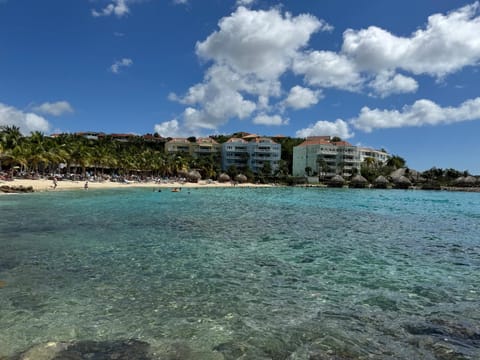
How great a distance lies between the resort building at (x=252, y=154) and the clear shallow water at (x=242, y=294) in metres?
99.7

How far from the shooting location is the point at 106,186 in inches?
2426

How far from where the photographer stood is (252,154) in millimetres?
116438

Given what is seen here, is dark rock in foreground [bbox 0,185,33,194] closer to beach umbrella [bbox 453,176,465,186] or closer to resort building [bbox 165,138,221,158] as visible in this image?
resort building [bbox 165,138,221,158]

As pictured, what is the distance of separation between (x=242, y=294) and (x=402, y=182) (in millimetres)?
97326

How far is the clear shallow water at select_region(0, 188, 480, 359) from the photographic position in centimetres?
591

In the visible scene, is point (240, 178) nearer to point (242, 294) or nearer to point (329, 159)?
point (329, 159)

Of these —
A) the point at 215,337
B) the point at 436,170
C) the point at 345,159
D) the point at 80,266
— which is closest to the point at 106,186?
the point at 80,266

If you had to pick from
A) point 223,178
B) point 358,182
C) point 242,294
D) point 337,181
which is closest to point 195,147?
point 223,178

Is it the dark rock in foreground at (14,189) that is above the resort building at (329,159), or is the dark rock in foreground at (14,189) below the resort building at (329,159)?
below

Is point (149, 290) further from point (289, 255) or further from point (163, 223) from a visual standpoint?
point (163, 223)

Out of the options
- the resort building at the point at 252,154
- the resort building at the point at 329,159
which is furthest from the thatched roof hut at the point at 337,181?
the resort building at the point at 252,154

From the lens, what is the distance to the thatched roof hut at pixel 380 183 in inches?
3752

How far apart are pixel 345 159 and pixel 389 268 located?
105585 millimetres

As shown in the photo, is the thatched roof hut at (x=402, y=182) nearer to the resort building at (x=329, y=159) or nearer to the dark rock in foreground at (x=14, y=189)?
the resort building at (x=329, y=159)
